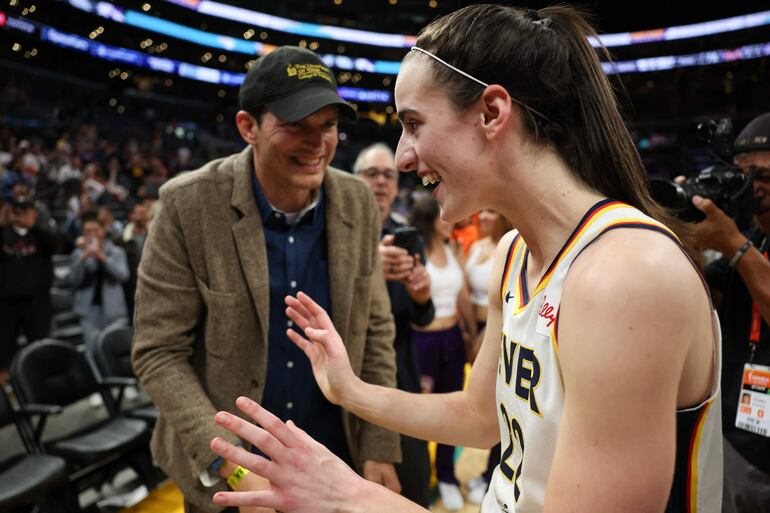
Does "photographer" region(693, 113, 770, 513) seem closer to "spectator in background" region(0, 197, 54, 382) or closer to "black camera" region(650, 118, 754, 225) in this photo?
"black camera" region(650, 118, 754, 225)

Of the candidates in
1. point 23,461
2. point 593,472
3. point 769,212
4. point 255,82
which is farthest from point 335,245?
point 23,461

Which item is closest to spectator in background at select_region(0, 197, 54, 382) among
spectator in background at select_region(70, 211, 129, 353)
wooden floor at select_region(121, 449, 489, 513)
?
spectator in background at select_region(70, 211, 129, 353)

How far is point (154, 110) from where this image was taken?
21.6m

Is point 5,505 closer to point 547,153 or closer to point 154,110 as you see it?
point 547,153

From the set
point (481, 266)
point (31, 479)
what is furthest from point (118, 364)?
point (481, 266)

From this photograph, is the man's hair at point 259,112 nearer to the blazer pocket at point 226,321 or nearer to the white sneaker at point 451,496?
the blazer pocket at point 226,321

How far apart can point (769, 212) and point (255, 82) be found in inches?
73.2

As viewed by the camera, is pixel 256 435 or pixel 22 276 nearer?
pixel 256 435

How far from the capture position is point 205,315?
6.10ft

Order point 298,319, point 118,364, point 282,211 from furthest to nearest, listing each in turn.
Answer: point 118,364 < point 282,211 < point 298,319

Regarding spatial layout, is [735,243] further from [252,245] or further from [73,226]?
[73,226]

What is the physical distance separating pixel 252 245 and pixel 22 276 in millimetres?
4701

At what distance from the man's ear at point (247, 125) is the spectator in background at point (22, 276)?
14.9 feet

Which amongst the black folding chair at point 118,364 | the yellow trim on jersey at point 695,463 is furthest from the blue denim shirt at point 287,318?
the black folding chair at point 118,364
